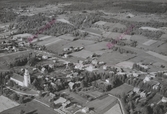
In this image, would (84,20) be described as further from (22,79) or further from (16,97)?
(16,97)

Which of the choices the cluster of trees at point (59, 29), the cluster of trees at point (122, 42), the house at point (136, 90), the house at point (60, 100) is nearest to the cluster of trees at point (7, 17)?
the cluster of trees at point (59, 29)

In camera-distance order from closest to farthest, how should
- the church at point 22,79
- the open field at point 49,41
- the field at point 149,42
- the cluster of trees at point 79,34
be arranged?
1. the church at point 22,79
2. the field at point 149,42
3. the open field at point 49,41
4. the cluster of trees at point 79,34

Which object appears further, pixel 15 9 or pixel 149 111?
pixel 15 9

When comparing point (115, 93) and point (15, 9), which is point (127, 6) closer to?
point (15, 9)

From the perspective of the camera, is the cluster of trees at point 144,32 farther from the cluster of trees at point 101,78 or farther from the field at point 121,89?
the field at point 121,89

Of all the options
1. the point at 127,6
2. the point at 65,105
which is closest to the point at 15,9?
the point at 127,6

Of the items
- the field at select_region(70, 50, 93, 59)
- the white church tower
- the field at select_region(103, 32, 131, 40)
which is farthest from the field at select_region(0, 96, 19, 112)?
the field at select_region(103, 32, 131, 40)
